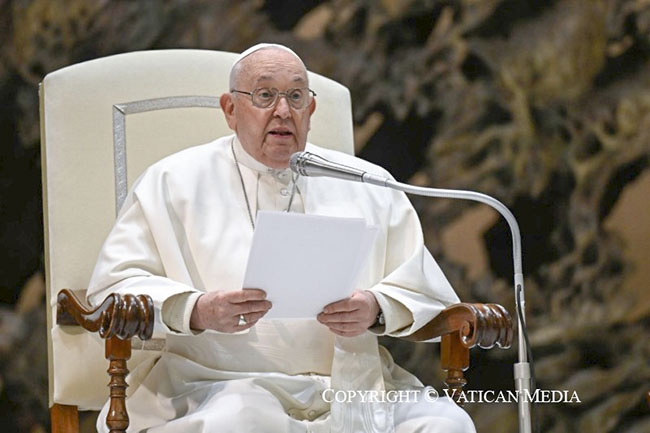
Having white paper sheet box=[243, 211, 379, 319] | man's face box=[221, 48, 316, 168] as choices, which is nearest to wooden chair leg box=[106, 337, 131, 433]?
white paper sheet box=[243, 211, 379, 319]

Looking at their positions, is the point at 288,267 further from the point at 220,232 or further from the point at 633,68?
the point at 633,68

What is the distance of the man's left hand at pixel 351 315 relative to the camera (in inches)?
132

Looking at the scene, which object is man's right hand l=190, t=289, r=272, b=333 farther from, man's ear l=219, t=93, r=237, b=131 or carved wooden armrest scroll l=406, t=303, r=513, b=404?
man's ear l=219, t=93, r=237, b=131

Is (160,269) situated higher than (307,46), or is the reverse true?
(307,46)

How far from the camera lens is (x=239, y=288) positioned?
3.69 metres

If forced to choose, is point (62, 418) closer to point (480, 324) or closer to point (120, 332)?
point (120, 332)

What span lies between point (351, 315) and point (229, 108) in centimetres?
94

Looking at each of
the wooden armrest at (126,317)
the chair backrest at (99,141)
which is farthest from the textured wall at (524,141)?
the wooden armrest at (126,317)

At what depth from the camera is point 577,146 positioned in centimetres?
573

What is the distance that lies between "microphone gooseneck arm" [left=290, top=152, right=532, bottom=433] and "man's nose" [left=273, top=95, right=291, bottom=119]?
1.59 ft

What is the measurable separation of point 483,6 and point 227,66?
1822 millimetres

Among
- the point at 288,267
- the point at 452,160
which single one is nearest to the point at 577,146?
the point at 452,160

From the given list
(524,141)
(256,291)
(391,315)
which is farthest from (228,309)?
(524,141)

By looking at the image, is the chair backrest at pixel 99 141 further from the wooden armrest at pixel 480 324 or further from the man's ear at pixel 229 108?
the wooden armrest at pixel 480 324
